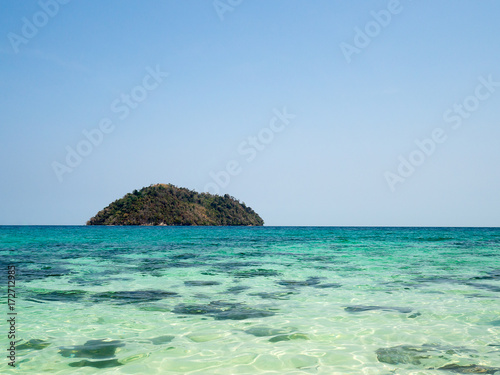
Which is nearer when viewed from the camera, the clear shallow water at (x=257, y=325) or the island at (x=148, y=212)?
the clear shallow water at (x=257, y=325)

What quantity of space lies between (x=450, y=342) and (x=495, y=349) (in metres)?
0.61

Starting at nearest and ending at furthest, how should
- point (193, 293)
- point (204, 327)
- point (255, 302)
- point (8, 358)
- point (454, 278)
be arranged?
point (8, 358), point (204, 327), point (255, 302), point (193, 293), point (454, 278)

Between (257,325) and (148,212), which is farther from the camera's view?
(148,212)

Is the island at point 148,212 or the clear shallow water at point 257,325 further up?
the island at point 148,212

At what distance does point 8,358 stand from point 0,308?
12.1 feet

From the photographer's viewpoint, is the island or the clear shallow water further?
the island

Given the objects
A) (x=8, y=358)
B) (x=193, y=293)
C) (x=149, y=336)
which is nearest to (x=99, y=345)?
(x=149, y=336)

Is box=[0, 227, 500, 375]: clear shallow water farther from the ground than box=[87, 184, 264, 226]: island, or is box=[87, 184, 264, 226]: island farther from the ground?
box=[87, 184, 264, 226]: island

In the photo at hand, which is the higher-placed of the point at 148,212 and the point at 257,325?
the point at 148,212

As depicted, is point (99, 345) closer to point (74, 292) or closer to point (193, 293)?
point (193, 293)

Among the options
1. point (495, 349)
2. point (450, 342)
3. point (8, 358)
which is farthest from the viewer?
point (450, 342)

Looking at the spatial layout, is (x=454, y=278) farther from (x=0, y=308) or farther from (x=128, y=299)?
(x=0, y=308)

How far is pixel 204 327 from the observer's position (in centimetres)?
693

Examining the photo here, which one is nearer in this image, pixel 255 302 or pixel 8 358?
pixel 8 358
